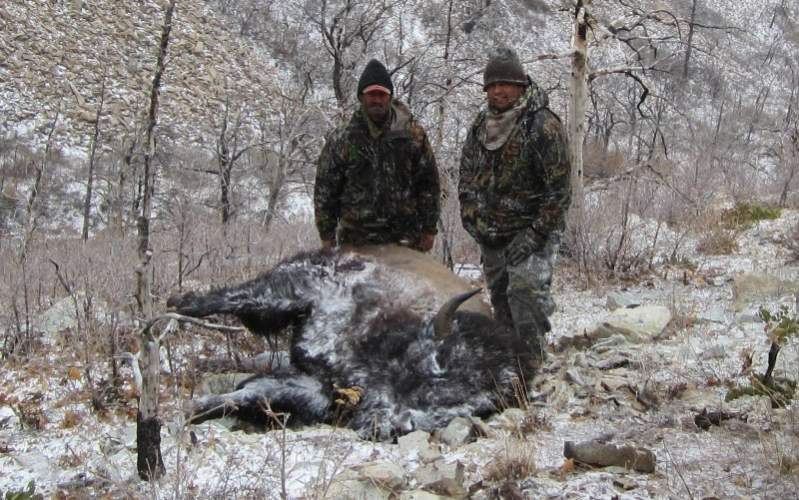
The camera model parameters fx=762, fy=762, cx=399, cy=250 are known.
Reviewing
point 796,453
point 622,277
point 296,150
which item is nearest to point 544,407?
point 796,453

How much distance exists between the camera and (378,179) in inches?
196

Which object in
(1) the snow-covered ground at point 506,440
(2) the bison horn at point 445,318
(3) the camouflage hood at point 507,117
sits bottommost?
(1) the snow-covered ground at point 506,440

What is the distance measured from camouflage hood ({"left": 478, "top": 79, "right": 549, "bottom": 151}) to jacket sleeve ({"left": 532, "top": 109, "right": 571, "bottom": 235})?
0.09 metres

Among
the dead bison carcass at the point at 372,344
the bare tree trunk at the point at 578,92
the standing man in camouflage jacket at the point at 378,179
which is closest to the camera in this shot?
the dead bison carcass at the point at 372,344

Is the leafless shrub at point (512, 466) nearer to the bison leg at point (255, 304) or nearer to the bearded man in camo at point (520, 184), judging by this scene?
the bearded man in camo at point (520, 184)

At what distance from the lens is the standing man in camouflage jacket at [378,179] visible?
4.87 meters

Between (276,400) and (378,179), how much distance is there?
1.73 metres

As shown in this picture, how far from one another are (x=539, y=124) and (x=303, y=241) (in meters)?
4.46

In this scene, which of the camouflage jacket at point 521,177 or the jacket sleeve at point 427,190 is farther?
the jacket sleeve at point 427,190

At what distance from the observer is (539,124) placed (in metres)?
4.29

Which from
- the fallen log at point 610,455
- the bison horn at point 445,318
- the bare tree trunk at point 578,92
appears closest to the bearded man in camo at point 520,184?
the bison horn at point 445,318

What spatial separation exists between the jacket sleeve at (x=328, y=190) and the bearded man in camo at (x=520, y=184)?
0.95 metres

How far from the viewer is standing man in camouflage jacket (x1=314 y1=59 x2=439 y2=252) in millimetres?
Answer: 4871

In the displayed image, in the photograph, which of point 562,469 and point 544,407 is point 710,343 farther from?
point 562,469
